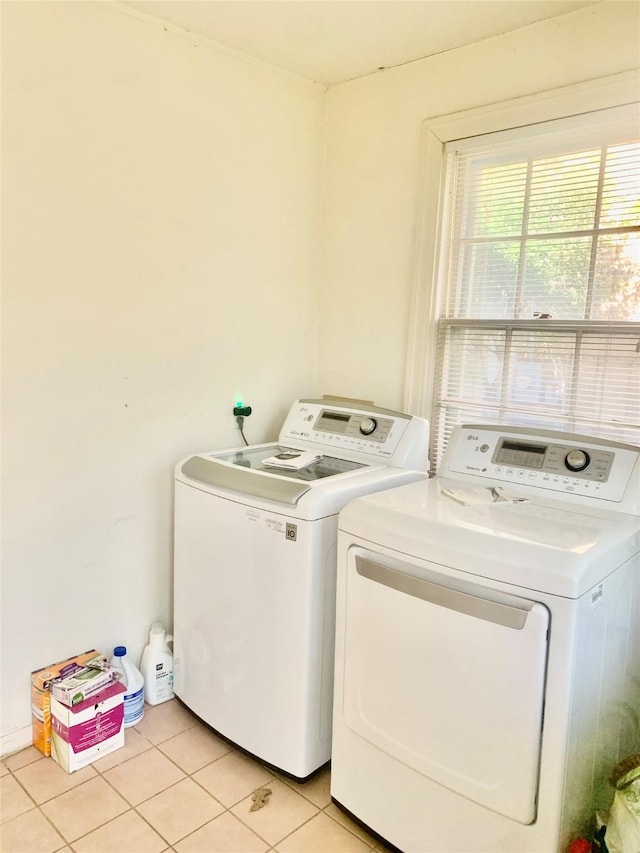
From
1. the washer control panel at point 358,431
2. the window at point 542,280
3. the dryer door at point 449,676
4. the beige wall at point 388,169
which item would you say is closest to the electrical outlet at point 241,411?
the washer control panel at point 358,431

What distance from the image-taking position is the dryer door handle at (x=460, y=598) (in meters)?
1.24

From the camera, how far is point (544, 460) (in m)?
1.72

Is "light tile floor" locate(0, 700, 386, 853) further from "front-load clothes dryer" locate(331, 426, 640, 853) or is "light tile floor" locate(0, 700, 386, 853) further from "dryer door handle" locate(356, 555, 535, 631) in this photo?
"dryer door handle" locate(356, 555, 535, 631)

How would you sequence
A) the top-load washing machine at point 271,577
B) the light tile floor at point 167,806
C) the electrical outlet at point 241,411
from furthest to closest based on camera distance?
1. the electrical outlet at point 241,411
2. the top-load washing machine at point 271,577
3. the light tile floor at point 167,806

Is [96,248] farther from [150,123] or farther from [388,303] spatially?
[388,303]

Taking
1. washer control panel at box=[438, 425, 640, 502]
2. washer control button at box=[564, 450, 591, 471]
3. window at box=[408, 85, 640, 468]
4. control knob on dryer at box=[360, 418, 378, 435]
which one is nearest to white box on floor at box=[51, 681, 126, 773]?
control knob on dryer at box=[360, 418, 378, 435]

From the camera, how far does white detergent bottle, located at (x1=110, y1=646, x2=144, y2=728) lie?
2.03 m

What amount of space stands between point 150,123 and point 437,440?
4.76 ft

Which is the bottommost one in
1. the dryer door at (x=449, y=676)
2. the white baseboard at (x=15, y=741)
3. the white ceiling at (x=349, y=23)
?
the white baseboard at (x=15, y=741)

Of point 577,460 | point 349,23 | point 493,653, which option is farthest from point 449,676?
point 349,23

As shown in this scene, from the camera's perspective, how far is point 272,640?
5.74ft

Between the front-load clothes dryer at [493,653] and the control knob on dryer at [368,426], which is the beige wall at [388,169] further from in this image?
the front-load clothes dryer at [493,653]

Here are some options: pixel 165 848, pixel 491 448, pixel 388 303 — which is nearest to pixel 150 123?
pixel 388 303

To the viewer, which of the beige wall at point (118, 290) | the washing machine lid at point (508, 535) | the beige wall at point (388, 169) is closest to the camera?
the washing machine lid at point (508, 535)
